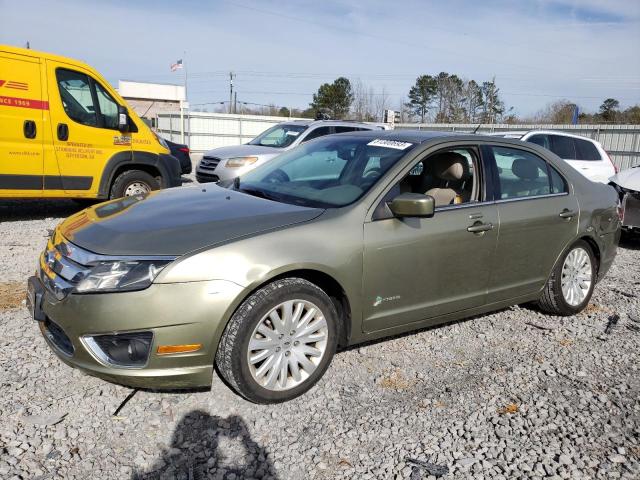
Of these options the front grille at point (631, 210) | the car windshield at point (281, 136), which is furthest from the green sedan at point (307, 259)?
the car windshield at point (281, 136)

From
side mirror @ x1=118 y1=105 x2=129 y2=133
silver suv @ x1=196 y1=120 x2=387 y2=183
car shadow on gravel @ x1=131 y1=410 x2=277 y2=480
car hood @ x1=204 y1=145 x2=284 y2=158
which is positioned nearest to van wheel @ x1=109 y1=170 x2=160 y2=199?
side mirror @ x1=118 y1=105 x2=129 y2=133

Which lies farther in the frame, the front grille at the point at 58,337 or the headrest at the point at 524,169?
the headrest at the point at 524,169

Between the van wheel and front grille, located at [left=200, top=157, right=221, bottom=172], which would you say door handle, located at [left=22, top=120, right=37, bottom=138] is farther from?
front grille, located at [left=200, top=157, right=221, bottom=172]

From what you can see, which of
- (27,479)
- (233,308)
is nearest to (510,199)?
(233,308)

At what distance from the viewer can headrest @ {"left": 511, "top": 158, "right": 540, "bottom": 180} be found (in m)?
4.41

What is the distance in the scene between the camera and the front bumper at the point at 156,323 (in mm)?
2697

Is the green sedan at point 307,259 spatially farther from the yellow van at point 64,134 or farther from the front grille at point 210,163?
the front grille at point 210,163

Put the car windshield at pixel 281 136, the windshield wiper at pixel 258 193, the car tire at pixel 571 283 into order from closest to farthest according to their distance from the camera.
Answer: the windshield wiper at pixel 258 193, the car tire at pixel 571 283, the car windshield at pixel 281 136

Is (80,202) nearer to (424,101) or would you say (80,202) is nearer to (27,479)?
(27,479)

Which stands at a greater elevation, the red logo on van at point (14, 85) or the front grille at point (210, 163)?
the red logo on van at point (14, 85)

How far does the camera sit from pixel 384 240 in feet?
11.1

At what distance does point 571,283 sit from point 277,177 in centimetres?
278

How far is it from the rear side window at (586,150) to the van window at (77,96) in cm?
904

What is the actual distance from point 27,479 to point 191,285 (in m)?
1.13
